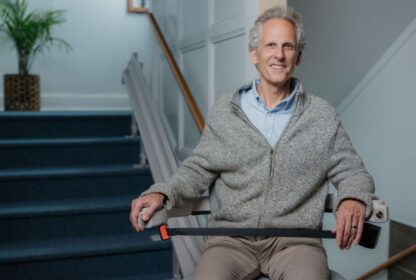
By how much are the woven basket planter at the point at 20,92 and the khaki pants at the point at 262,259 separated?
3.22m

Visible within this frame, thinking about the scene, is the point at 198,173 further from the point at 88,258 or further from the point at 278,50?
the point at 88,258

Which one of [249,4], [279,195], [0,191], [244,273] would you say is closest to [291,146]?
[279,195]

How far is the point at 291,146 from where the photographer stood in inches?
70.4

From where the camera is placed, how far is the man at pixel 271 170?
1.72 meters

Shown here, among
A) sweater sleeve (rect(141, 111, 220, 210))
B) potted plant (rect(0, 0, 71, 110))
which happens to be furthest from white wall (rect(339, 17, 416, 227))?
potted plant (rect(0, 0, 71, 110))

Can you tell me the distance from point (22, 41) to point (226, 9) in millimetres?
2309

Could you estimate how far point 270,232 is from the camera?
164 centimetres

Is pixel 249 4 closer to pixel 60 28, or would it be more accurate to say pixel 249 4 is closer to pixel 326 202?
pixel 326 202

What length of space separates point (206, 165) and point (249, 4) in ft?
2.98

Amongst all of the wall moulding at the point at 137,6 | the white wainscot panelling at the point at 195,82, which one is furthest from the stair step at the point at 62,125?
the wall moulding at the point at 137,6

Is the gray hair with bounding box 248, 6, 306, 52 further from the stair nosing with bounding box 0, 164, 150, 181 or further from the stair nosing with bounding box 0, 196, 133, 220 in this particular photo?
the stair nosing with bounding box 0, 164, 150, 181

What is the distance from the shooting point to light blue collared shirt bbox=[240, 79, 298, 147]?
1863 millimetres

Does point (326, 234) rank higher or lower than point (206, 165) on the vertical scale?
lower

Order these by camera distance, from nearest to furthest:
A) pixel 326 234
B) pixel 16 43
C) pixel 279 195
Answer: pixel 326 234 → pixel 279 195 → pixel 16 43
